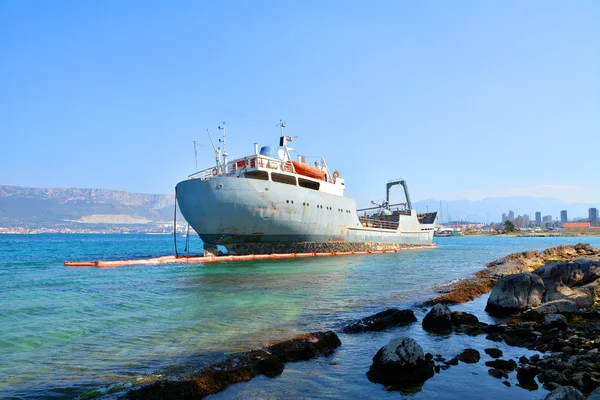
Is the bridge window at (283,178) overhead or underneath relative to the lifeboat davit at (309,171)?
underneath

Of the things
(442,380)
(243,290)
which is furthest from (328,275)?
(442,380)

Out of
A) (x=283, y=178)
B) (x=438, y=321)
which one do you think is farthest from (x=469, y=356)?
(x=283, y=178)

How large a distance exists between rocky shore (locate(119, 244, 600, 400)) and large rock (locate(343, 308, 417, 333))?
20 millimetres

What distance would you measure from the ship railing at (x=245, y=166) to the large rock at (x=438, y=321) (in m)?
19.7

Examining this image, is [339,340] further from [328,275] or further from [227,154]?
[227,154]

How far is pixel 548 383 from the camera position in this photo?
5.15 m

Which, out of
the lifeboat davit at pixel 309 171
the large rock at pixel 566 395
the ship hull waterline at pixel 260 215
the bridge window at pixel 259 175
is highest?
the lifeboat davit at pixel 309 171

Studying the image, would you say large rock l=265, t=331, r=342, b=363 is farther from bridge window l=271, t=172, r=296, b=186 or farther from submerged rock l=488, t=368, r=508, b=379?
bridge window l=271, t=172, r=296, b=186

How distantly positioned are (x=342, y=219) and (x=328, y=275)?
14.5m

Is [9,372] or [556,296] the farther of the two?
[556,296]

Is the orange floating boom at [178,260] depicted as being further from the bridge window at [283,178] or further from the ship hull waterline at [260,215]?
the bridge window at [283,178]

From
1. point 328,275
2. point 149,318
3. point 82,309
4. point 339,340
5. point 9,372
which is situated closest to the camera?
point 9,372

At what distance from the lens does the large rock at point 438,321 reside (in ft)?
27.1

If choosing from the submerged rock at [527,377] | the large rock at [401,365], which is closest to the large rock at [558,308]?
the submerged rock at [527,377]
